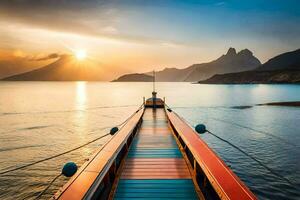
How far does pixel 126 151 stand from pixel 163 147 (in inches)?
76.1

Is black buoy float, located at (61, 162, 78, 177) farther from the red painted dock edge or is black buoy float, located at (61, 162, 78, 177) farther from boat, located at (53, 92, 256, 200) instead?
the red painted dock edge

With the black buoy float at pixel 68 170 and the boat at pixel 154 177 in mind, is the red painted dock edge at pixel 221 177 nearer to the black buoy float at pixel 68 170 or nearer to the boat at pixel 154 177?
the boat at pixel 154 177

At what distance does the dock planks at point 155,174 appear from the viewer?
721 cm

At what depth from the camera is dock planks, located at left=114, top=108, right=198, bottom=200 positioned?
7.21 meters

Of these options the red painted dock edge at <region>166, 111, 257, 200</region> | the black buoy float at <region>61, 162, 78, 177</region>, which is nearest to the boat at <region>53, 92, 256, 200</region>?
the red painted dock edge at <region>166, 111, 257, 200</region>

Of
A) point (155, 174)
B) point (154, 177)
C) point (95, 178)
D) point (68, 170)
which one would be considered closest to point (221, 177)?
point (154, 177)

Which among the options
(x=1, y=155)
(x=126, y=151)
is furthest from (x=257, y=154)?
(x=1, y=155)

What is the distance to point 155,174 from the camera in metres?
8.64

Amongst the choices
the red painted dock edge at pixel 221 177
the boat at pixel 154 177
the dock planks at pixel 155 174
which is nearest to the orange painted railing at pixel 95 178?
the boat at pixel 154 177

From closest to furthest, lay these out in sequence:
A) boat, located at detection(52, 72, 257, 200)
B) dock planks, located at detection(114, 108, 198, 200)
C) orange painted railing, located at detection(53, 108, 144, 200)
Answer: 1. orange painted railing, located at detection(53, 108, 144, 200)
2. boat, located at detection(52, 72, 257, 200)
3. dock planks, located at detection(114, 108, 198, 200)

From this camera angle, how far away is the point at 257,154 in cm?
2008

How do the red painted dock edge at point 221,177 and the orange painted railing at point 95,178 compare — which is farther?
the orange painted railing at point 95,178

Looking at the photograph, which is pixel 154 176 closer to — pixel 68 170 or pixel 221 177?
pixel 221 177

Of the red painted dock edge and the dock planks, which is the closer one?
the red painted dock edge
